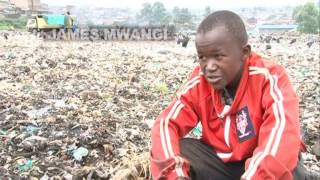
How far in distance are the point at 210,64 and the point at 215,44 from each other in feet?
0.30

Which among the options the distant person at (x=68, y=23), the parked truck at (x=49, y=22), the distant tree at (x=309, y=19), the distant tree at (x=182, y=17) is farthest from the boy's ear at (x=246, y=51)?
the distant tree at (x=182, y=17)

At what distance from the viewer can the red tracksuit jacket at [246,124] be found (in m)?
1.92

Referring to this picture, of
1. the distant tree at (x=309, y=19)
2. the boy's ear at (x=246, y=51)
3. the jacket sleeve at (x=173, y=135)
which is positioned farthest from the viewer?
the distant tree at (x=309, y=19)

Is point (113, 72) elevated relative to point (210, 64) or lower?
lower

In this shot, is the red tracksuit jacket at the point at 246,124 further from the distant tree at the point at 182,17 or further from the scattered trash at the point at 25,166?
the distant tree at the point at 182,17

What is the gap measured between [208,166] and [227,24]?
0.69m

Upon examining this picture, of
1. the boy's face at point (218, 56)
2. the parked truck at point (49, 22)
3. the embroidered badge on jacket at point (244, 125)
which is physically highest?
the boy's face at point (218, 56)

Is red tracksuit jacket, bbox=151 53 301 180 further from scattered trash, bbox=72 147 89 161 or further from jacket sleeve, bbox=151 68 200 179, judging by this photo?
scattered trash, bbox=72 147 89 161

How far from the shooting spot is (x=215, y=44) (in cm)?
209

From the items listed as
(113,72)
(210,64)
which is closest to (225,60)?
(210,64)

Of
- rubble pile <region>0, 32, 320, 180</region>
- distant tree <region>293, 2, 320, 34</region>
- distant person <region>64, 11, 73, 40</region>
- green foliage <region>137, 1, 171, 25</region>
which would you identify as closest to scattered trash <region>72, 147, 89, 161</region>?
rubble pile <region>0, 32, 320, 180</region>

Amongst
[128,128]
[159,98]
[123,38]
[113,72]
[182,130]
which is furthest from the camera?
[123,38]

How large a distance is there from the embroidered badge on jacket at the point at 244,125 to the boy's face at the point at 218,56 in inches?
6.1

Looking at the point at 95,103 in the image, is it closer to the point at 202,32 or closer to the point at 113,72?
the point at 113,72
